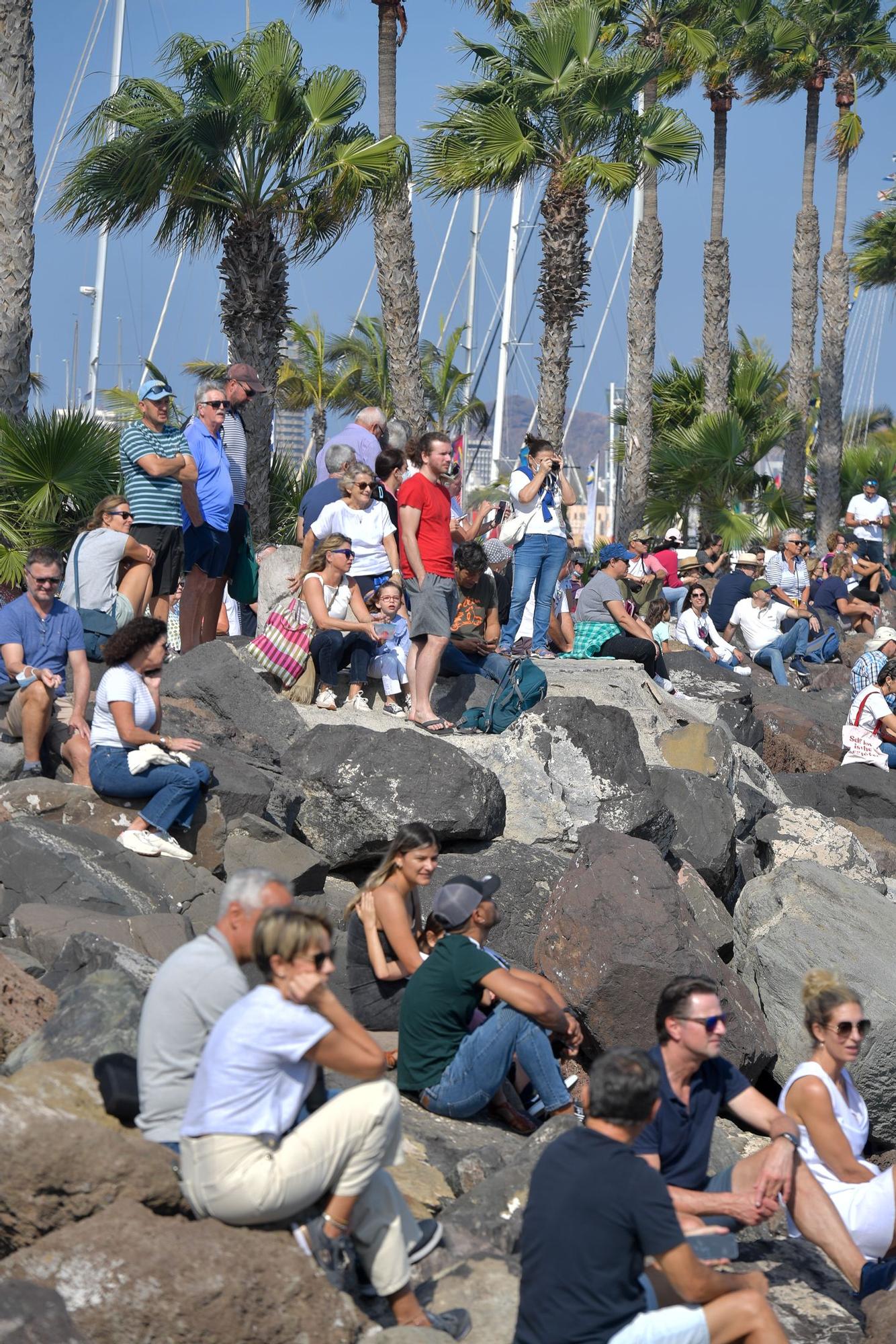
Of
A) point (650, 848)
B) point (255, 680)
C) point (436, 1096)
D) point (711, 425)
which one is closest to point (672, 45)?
point (711, 425)

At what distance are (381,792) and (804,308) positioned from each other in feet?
78.8

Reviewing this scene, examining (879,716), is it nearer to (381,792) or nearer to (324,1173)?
(381,792)

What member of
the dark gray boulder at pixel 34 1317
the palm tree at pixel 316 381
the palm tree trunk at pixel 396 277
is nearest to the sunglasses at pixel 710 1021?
the dark gray boulder at pixel 34 1317

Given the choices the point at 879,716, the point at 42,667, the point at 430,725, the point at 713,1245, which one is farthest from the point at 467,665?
the point at 713,1245

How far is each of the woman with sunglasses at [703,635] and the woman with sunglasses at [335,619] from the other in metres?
7.01

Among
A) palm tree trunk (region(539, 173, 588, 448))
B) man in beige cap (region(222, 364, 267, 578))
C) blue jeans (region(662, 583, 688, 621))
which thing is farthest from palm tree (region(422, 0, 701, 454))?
man in beige cap (region(222, 364, 267, 578))

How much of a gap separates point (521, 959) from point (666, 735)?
3648 millimetres

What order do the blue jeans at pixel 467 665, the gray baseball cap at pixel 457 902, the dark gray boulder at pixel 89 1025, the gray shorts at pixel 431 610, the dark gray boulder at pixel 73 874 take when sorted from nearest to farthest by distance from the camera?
the dark gray boulder at pixel 89 1025 < the gray baseball cap at pixel 457 902 < the dark gray boulder at pixel 73 874 < the gray shorts at pixel 431 610 < the blue jeans at pixel 467 665

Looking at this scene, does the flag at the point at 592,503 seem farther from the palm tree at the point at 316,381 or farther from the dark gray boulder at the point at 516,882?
the dark gray boulder at the point at 516,882

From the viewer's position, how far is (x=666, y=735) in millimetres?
10945

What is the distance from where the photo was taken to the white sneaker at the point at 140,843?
708cm

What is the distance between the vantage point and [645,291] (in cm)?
2255

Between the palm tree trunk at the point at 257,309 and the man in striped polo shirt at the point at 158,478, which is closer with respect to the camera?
the man in striped polo shirt at the point at 158,478

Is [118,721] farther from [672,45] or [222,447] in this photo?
[672,45]
